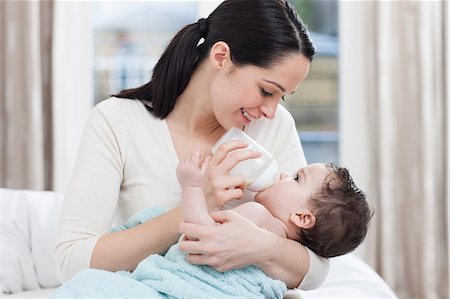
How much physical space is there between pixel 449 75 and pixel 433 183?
51 cm

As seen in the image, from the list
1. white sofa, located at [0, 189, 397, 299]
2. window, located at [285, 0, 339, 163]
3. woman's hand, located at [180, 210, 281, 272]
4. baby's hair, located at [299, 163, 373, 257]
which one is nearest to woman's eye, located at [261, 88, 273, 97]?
baby's hair, located at [299, 163, 373, 257]

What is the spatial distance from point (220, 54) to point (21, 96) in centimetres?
218

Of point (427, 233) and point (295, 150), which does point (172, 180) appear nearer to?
point (295, 150)

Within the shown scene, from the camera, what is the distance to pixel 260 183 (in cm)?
172

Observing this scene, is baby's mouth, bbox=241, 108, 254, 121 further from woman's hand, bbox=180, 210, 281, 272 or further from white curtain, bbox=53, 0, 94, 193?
white curtain, bbox=53, 0, 94, 193

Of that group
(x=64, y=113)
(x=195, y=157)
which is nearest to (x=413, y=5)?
(x=64, y=113)

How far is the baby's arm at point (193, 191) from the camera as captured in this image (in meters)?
1.56

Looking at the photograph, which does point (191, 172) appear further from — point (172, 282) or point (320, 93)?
point (320, 93)

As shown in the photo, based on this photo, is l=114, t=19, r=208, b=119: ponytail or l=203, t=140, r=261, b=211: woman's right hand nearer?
l=203, t=140, r=261, b=211: woman's right hand

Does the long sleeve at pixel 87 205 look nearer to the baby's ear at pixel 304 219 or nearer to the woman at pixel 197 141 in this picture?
the woman at pixel 197 141

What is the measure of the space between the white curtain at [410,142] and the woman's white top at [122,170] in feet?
6.38

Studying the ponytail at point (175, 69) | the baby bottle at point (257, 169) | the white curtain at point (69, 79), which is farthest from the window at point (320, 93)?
the baby bottle at point (257, 169)

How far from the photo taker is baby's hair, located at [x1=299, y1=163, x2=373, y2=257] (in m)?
A: 1.70

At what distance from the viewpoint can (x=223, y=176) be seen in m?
1.61
